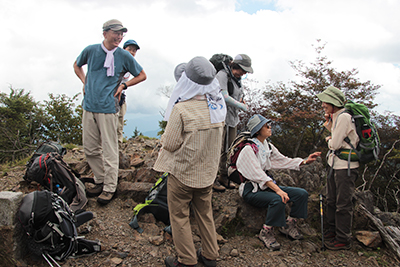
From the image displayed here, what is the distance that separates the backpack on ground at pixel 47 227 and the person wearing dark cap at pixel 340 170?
3.55 m

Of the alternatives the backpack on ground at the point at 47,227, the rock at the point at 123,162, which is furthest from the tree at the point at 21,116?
the backpack on ground at the point at 47,227

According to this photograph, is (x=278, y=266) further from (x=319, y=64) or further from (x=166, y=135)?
(x=319, y=64)

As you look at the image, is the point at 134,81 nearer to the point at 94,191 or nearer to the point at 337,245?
the point at 94,191

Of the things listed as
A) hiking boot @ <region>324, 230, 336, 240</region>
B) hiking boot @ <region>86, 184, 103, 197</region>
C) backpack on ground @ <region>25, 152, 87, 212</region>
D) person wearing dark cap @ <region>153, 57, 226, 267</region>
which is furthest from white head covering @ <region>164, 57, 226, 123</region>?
hiking boot @ <region>324, 230, 336, 240</region>

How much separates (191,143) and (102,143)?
1906 mm

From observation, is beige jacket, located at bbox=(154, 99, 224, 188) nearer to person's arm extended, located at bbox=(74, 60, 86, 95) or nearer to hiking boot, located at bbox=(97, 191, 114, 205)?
hiking boot, located at bbox=(97, 191, 114, 205)

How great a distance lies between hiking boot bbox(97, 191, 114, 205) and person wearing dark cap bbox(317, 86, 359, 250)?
3395mm

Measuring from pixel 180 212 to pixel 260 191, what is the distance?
Answer: 1440mm

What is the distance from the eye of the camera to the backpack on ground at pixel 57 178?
3.50 m

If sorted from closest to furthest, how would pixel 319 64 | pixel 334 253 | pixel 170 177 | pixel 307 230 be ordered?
1. pixel 170 177
2. pixel 334 253
3. pixel 307 230
4. pixel 319 64

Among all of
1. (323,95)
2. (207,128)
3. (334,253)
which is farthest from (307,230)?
(207,128)

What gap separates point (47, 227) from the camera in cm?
268

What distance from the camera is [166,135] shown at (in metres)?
2.58

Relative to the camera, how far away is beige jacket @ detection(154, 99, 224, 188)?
8.36 feet
